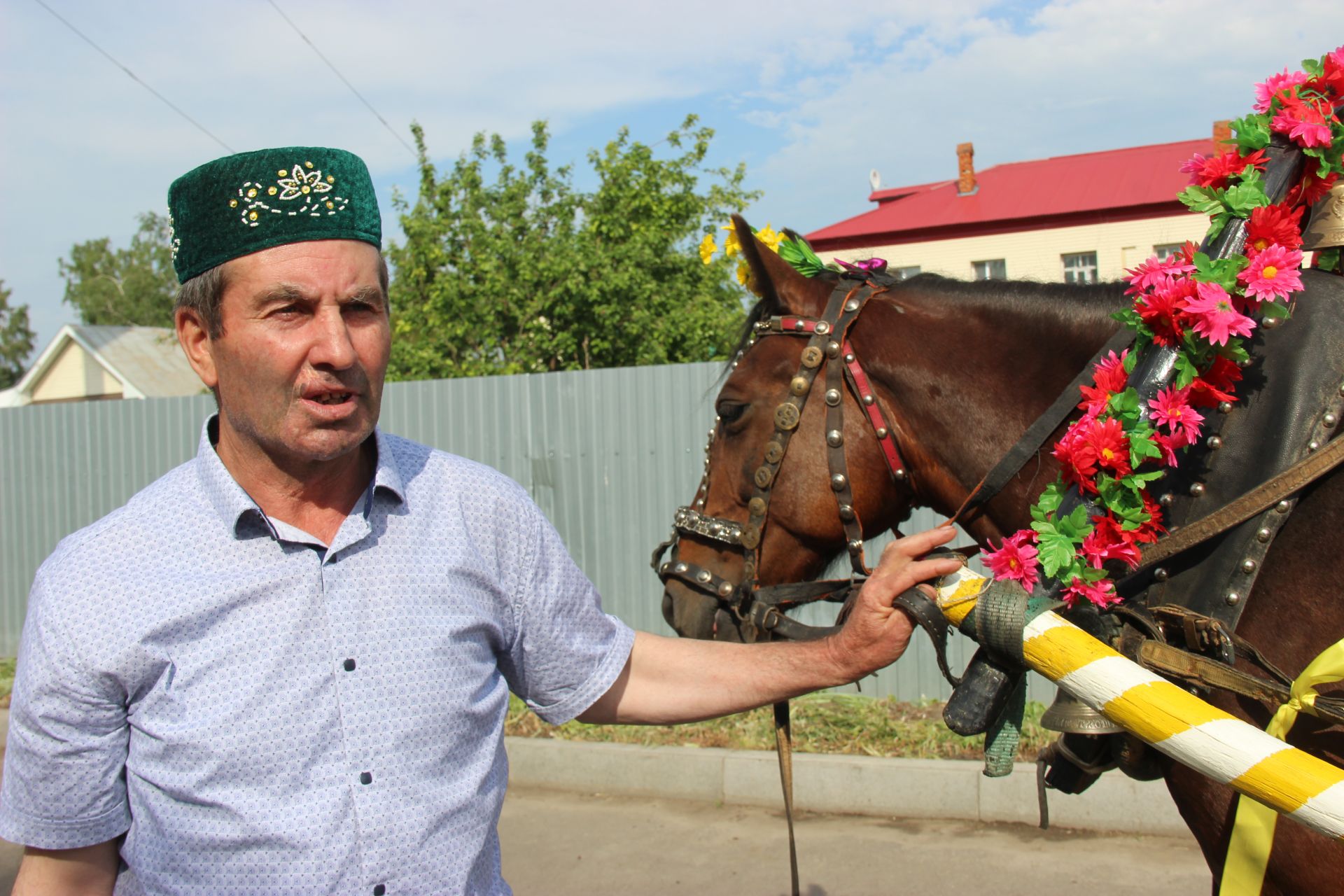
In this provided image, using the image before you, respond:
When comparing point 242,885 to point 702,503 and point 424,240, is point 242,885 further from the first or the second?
point 424,240

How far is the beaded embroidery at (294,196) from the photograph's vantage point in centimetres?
150

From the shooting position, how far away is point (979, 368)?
224 cm

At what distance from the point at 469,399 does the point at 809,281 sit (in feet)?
16.9

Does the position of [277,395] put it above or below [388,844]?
above

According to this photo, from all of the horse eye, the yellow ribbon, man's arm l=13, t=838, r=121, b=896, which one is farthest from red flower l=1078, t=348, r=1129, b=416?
man's arm l=13, t=838, r=121, b=896

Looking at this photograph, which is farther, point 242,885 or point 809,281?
point 809,281

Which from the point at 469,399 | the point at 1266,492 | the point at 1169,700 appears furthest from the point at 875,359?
the point at 469,399

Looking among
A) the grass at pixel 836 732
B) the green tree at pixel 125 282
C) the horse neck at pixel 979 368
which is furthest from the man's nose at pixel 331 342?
the green tree at pixel 125 282

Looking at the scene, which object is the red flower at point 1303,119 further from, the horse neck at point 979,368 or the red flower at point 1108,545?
the red flower at point 1108,545

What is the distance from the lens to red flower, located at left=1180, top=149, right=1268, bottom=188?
1882mm

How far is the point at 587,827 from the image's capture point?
471 cm

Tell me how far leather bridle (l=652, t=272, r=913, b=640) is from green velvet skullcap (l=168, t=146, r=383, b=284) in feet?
3.86

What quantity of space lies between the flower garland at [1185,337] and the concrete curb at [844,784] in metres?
2.91

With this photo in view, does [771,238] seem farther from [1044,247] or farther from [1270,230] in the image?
[1044,247]
